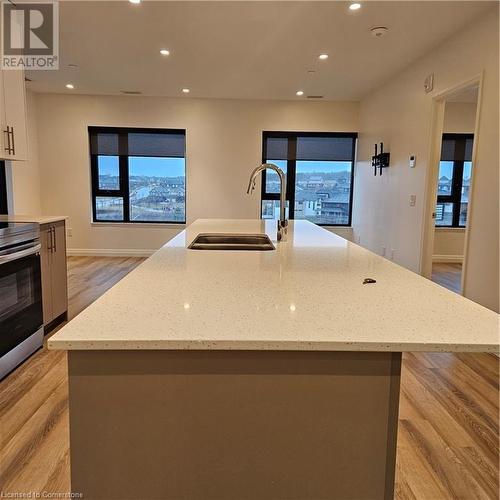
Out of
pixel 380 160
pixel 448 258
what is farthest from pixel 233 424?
pixel 448 258

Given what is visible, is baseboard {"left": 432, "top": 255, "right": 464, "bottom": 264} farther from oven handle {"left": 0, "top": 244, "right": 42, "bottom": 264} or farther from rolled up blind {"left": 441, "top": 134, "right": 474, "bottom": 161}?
oven handle {"left": 0, "top": 244, "right": 42, "bottom": 264}

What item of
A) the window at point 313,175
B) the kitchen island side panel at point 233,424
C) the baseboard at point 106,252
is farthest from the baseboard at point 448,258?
the kitchen island side panel at point 233,424

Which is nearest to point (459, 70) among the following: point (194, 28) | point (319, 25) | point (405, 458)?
point (319, 25)

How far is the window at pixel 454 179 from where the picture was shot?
6383 mm

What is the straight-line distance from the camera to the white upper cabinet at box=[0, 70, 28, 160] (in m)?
2.96

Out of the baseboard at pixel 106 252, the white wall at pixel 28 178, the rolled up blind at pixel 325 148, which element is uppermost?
the rolled up blind at pixel 325 148

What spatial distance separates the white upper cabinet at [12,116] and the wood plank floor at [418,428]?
5.16 ft

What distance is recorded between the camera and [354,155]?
22.6ft

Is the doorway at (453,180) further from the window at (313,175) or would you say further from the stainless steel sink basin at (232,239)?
the stainless steel sink basin at (232,239)

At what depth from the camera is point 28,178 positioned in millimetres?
6344

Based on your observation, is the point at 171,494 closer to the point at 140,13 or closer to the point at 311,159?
the point at 140,13

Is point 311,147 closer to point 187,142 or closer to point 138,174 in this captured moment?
point 187,142

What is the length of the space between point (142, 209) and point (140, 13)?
12.6ft

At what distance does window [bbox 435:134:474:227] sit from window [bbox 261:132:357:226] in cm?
147
